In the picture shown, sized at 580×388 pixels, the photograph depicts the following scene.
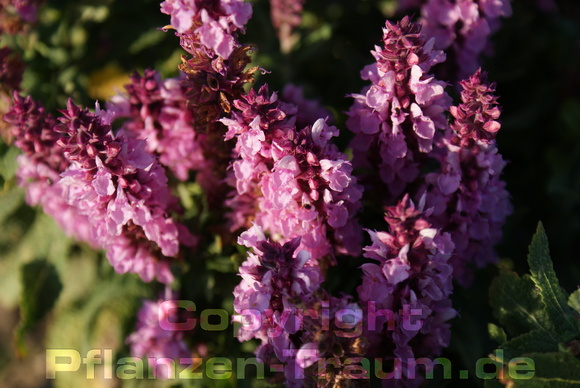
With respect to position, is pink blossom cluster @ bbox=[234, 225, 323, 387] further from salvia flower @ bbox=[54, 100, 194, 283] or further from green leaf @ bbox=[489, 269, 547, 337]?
green leaf @ bbox=[489, 269, 547, 337]

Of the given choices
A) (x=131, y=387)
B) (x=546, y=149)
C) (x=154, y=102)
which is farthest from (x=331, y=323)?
(x=546, y=149)

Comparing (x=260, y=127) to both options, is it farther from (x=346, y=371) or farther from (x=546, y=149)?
(x=546, y=149)

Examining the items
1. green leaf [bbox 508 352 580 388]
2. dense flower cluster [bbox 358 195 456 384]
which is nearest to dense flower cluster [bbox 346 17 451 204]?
dense flower cluster [bbox 358 195 456 384]

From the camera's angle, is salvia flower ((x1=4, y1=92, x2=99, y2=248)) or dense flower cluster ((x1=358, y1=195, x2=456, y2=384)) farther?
salvia flower ((x1=4, y1=92, x2=99, y2=248))

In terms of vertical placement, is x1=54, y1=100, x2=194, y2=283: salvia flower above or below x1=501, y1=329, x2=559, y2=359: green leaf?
above

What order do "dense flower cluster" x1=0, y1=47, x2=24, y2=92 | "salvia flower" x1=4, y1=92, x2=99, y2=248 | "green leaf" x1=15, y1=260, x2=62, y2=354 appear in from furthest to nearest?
1. "green leaf" x1=15, y1=260, x2=62, y2=354
2. "dense flower cluster" x1=0, y1=47, x2=24, y2=92
3. "salvia flower" x1=4, y1=92, x2=99, y2=248

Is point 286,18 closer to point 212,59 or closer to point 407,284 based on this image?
point 212,59

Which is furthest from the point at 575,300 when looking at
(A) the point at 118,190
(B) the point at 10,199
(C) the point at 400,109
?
(B) the point at 10,199
